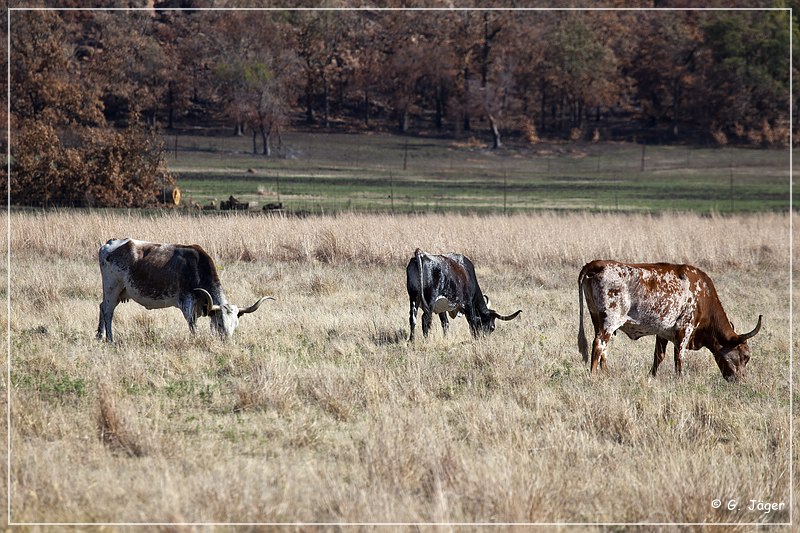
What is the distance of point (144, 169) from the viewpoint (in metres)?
35.7

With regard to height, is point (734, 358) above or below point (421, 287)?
below

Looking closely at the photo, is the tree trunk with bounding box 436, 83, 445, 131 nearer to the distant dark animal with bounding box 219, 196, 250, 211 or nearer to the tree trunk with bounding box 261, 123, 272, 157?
the tree trunk with bounding box 261, 123, 272, 157

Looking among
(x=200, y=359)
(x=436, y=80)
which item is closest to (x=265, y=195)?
(x=200, y=359)

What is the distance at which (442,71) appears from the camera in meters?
87.3

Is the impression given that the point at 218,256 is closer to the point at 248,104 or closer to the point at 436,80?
the point at 248,104

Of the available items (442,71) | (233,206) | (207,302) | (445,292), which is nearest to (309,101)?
(442,71)

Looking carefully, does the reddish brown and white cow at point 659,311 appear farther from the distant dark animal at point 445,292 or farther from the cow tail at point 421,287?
the cow tail at point 421,287

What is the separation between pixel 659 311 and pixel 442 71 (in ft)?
256

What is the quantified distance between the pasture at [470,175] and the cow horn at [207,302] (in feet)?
69.6

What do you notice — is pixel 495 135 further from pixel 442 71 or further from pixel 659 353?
pixel 659 353

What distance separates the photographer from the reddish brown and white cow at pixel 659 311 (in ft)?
36.1

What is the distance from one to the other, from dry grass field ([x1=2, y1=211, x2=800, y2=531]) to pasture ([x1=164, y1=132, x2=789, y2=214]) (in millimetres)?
20565

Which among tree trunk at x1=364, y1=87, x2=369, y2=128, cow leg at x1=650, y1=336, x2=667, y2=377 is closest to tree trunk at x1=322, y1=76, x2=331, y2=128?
tree trunk at x1=364, y1=87, x2=369, y2=128

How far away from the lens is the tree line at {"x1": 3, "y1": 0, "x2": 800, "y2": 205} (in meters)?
77.9
